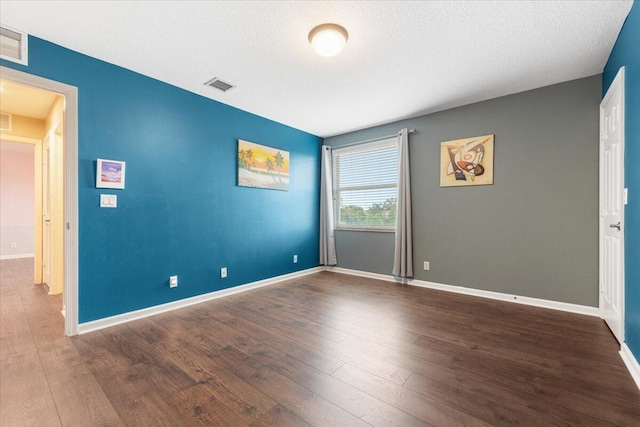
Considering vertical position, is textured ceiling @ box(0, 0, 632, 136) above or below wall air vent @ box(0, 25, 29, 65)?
above

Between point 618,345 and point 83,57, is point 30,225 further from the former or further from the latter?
point 618,345

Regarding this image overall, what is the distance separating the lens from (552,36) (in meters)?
2.24

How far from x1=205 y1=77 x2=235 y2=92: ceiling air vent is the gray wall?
265 cm

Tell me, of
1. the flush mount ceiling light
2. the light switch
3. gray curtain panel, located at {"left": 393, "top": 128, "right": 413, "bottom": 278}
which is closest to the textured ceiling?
the flush mount ceiling light

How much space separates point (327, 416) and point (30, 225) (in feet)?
29.0

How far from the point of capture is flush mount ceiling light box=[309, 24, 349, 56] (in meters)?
2.09

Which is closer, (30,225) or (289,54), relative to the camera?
(289,54)

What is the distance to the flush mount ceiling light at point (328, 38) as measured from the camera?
6.87 feet

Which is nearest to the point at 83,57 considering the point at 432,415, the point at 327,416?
the point at 327,416

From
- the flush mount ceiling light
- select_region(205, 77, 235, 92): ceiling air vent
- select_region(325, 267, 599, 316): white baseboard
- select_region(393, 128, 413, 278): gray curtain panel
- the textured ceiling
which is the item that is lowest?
select_region(325, 267, 599, 316): white baseboard

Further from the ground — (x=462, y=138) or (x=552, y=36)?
(x=552, y=36)

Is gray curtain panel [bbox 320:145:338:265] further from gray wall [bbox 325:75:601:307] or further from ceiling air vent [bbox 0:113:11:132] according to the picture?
ceiling air vent [bbox 0:113:11:132]

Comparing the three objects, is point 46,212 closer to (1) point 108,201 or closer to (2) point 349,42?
(1) point 108,201

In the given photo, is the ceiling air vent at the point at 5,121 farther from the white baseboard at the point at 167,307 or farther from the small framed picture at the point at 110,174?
the white baseboard at the point at 167,307
